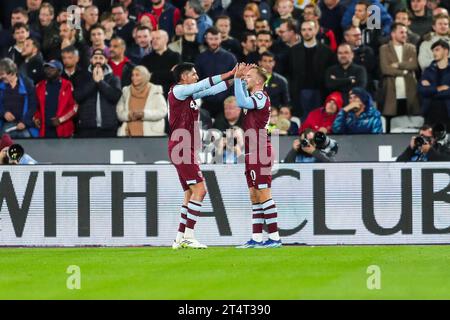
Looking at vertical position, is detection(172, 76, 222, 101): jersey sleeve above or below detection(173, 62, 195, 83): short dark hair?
below

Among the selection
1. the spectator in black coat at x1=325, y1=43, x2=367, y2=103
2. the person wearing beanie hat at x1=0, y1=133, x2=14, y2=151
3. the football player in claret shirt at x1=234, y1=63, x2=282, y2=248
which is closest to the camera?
the football player in claret shirt at x1=234, y1=63, x2=282, y2=248

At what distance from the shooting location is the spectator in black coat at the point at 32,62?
72.9 feet

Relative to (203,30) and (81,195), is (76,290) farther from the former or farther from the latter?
(203,30)

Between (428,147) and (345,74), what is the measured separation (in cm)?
278

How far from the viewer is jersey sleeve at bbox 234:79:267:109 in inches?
647

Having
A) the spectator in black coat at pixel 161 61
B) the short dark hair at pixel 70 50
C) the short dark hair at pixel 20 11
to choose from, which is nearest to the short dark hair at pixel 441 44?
the spectator in black coat at pixel 161 61

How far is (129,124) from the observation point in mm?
21328

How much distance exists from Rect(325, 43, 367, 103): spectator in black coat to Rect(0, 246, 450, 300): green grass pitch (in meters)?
4.19

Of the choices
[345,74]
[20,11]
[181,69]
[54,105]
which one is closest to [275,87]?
[345,74]

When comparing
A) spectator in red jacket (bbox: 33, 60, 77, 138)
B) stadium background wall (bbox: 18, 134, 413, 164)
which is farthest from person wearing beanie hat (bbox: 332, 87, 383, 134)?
spectator in red jacket (bbox: 33, 60, 77, 138)

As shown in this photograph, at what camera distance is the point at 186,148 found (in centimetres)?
1700

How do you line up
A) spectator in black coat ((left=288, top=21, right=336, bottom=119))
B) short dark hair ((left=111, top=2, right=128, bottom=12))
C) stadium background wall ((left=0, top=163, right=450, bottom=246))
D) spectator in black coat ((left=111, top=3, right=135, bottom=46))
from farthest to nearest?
short dark hair ((left=111, top=2, right=128, bottom=12)) < spectator in black coat ((left=111, top=3, right=135, bottom=46)) < spectator in black coat ((left=288, top=21, right=336, bottom=119)) < stadium background wall ((left=0, top=163, right=450, bottom=246))

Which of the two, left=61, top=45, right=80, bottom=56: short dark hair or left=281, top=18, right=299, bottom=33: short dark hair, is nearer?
left=281, top=18, right=299, bottom=33: short dark hair

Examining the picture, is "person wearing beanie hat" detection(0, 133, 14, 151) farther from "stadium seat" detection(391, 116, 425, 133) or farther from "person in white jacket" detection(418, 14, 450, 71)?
"person in white jacket" detection(418, 14, 450, 71)
